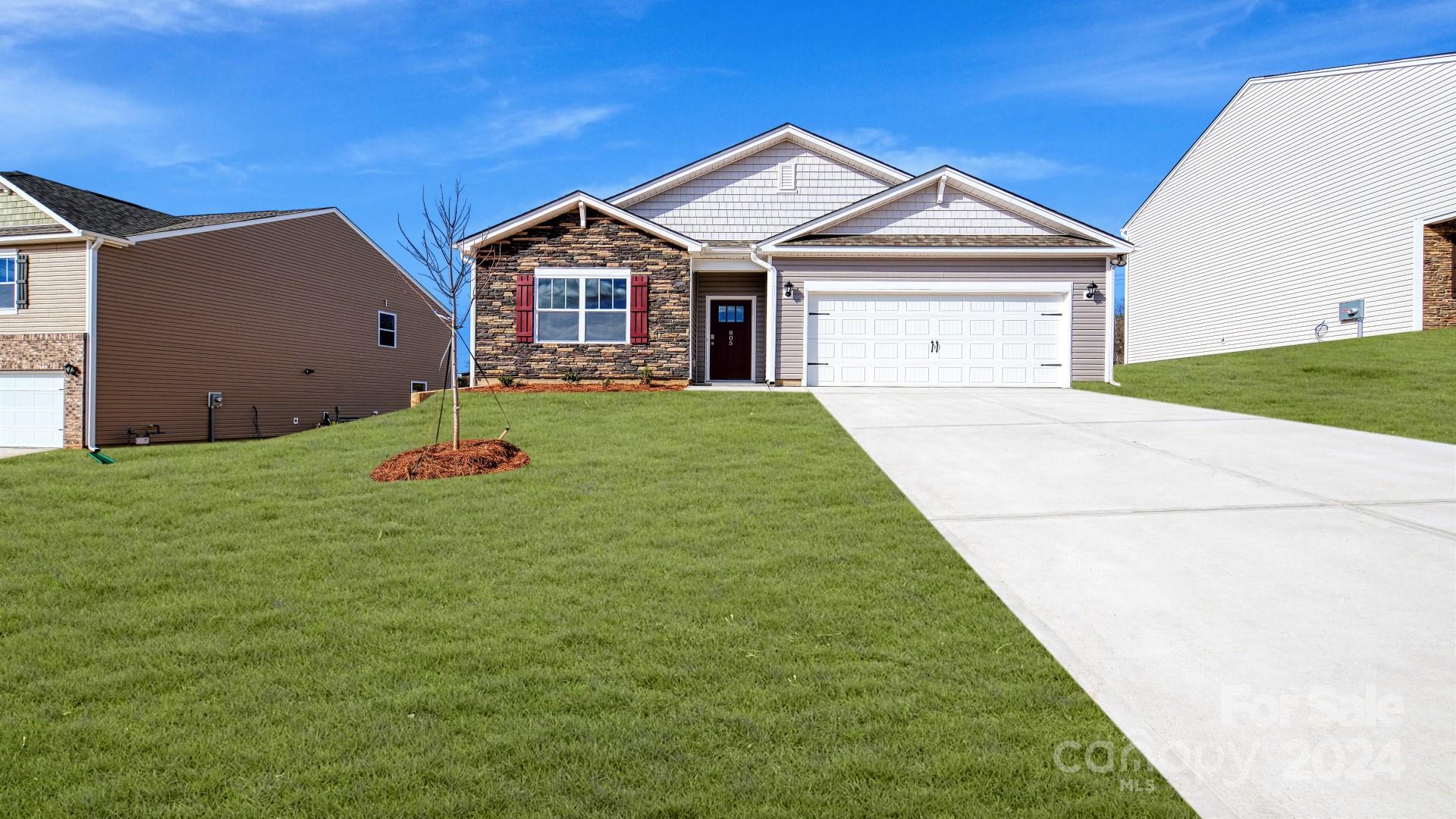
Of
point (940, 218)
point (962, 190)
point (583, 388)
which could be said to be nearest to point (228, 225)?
point (583, 388)

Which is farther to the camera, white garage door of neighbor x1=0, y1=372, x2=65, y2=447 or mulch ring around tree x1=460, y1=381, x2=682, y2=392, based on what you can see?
white garage door of neighbor x1=0, y1=372, x2=65, y2=447

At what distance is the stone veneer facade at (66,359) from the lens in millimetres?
17156

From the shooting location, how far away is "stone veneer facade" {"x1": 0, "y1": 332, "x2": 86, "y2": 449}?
1716 centimetres

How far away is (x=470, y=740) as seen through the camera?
3555 millimetres

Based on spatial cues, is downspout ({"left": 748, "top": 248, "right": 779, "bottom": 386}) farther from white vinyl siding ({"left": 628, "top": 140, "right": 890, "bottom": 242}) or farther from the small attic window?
the small attic window

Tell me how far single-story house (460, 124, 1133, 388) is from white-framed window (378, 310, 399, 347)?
33.7 ft

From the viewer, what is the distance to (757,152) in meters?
20.8

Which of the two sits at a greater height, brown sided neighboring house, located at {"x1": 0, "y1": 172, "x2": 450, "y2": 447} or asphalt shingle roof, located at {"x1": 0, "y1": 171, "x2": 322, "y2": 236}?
asphalt shingle roof, located at {"x1": 0, "y1": 171, "x2": 322, "y2": 236}

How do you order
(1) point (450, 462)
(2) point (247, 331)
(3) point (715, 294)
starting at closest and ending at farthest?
1. (1) point (450, 462)
2. (3) point (715, 294)
3. (2) point (247, 331)

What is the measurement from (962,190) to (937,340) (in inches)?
144

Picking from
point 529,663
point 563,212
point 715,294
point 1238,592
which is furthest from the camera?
point 715,294

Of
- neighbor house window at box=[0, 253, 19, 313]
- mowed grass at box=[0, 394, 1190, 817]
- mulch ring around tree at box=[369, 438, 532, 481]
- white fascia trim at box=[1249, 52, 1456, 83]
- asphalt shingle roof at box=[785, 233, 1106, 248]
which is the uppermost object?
white fascia trim at box=[1249, 52, 1456, 83]

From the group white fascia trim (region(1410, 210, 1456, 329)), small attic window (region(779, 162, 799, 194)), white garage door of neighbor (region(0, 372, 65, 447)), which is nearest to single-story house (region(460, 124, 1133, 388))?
small attic window (region(779, 162, 799, 194))

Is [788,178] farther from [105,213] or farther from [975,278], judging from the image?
[105,213]
